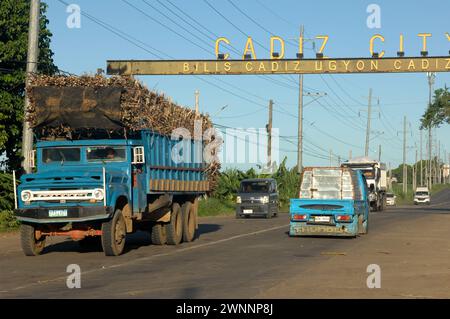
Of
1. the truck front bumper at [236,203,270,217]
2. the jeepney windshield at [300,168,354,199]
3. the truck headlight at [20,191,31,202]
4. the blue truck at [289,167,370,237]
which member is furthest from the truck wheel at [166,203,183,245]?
the truck front bumper at [236,203,270,217]

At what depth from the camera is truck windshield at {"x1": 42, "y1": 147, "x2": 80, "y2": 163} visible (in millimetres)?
18656

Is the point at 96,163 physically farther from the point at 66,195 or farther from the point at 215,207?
the point at 215,207

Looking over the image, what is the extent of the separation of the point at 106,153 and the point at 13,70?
1387 cm

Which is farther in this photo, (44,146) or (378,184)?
(378,184)

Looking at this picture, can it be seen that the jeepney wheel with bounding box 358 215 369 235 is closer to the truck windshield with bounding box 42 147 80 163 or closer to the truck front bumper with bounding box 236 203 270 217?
the truck windshield with bounding box 42 147 80 163

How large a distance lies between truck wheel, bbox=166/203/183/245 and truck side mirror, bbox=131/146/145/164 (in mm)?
3241

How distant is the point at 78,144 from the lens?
Answer: 61.2 feet

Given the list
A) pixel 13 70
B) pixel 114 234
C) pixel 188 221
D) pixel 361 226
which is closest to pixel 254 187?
pixel 13 70

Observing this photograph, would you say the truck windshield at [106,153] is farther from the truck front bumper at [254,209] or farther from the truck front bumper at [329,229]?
the truck front bumper at [254,209]

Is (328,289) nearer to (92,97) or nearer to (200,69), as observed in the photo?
(92,97)

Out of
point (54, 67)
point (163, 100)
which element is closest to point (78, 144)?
point (163, 100)

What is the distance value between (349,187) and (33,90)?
1102 centimetres

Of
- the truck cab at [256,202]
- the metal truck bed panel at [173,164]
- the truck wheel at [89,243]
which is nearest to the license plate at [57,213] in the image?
the metal truck bed panel at [173,164]

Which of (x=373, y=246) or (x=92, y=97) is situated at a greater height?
(x=92, y=97)
